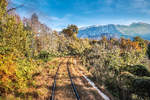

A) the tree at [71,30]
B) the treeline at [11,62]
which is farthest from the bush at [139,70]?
the tree at [71,30]

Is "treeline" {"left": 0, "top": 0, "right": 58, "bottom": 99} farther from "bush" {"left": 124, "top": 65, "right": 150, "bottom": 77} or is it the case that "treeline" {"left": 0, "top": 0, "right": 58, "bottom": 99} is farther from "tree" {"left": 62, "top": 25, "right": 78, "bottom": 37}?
"tree" {"left": 62, "top": 25, "right": 78, "bottom": 37}

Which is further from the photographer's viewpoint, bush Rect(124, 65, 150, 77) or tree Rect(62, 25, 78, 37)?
tree Rect(62, 25, 78, 37)

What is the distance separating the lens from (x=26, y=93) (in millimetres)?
7773

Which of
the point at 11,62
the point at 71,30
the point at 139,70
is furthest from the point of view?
the point at 71,30

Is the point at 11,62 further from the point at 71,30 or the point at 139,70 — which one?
the point at 71,30

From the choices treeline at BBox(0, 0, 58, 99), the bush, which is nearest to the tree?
the bush

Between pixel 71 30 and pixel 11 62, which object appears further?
pixel 71 30

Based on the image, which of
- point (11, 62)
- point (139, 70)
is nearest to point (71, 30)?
point (139, 70)

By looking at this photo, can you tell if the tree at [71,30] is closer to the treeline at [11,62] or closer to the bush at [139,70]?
the bush at [139,70]

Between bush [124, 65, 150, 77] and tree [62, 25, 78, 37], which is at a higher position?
tree [62, 25, 78, 37]

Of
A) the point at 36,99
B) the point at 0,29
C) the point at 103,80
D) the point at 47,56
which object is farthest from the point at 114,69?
the point at 47,56

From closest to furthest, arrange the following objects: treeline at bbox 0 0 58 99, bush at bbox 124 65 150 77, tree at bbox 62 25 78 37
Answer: treeline at bbox 0 0 58 99
bush at bbox 124 65 150 77
tree at bbox 62 25 78 37

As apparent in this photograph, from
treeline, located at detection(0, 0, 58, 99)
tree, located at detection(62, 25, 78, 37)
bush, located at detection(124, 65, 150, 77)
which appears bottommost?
bush, located at detection(124, 65, 150, 77)

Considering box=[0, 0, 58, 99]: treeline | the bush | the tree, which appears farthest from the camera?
the tree
